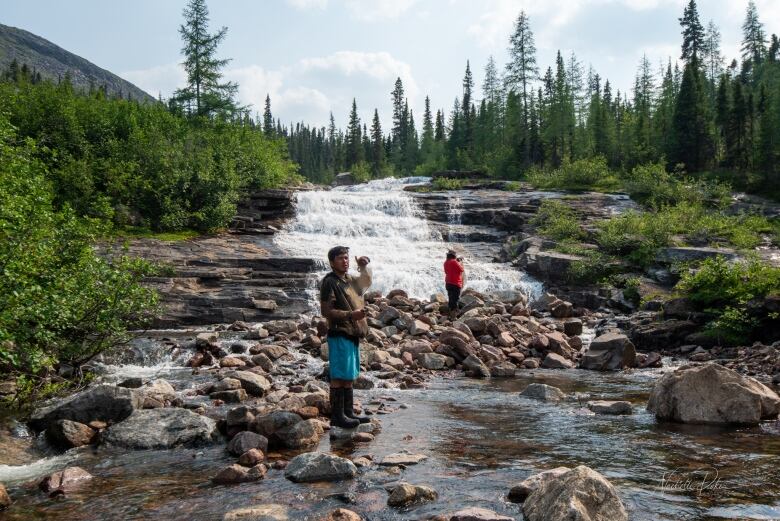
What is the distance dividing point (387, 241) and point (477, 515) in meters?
23.7

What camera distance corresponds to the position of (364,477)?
538 centimetres

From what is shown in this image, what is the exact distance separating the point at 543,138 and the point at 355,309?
204 feet

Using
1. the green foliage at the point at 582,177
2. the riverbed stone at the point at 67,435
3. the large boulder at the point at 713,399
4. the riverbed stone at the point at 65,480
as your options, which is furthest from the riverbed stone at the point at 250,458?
the green foliage at the point at 582,177

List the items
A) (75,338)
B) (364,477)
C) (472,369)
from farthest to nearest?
1. (472,369)
2. (75,338)
3. (364,477)

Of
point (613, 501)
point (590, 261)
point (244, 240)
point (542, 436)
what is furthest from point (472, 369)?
point (244, 240)

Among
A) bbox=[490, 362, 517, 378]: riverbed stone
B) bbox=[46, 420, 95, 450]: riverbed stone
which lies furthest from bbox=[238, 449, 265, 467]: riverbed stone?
bbox=[490, 362, 517, 378]: riverbed stone

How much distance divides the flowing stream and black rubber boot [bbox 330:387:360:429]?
45 centimetres

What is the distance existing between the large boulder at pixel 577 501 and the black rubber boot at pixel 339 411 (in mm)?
3132

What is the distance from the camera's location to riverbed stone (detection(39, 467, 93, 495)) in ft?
17.3

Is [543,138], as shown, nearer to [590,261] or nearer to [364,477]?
[590,261]

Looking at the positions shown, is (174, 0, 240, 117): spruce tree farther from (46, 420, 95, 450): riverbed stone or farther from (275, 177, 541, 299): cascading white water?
(46, 420, 95, 450): riverbed stone

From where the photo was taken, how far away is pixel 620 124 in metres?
72.6

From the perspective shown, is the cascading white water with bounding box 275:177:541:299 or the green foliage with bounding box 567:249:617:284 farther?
the cascading white water with bounding box 275:177:541:299

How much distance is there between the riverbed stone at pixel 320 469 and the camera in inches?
210
